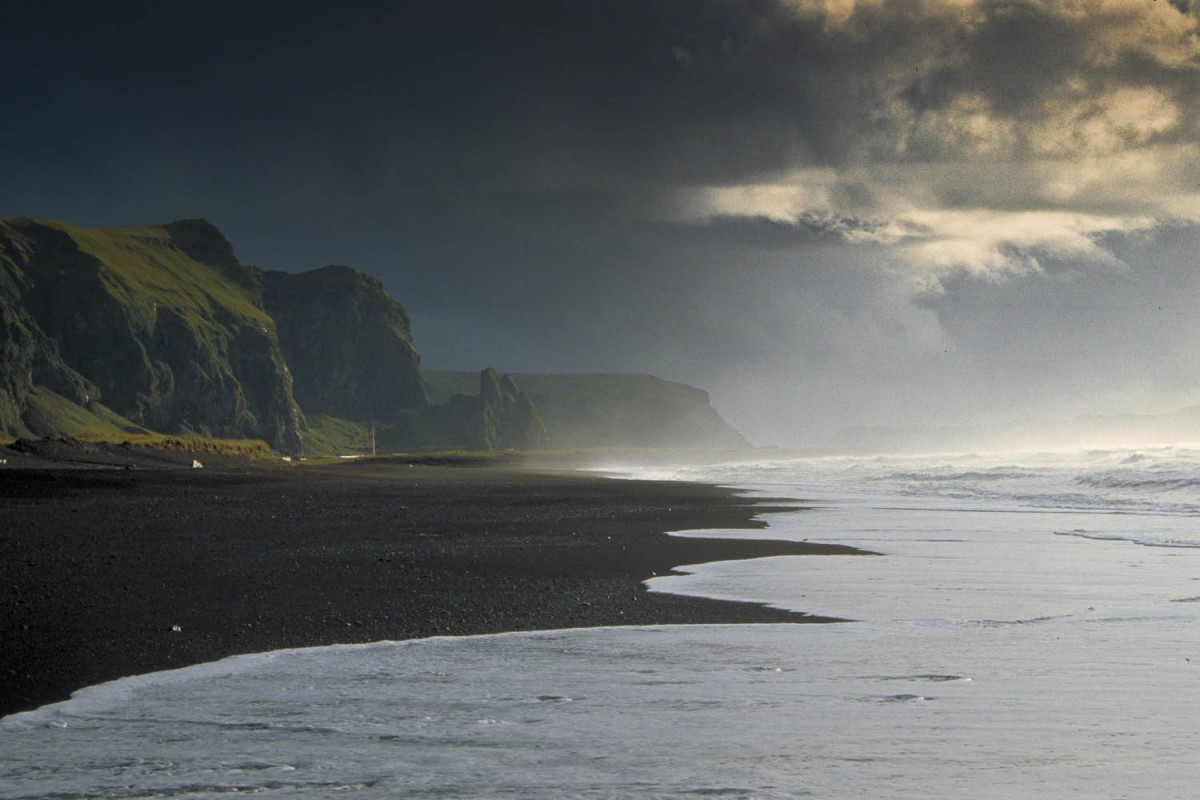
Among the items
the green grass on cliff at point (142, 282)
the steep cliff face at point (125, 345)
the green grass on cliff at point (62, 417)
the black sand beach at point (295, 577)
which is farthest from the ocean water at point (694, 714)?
the green grass on cliff at point (142, 282)

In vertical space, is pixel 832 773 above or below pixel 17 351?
below

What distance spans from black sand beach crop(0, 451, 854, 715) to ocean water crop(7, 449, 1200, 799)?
714 millimetres

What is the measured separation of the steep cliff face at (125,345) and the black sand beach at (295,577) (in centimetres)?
12327

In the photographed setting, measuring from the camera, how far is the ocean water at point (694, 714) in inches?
171

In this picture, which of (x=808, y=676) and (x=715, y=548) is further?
(x=715, y=548)

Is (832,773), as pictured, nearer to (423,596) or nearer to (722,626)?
(722,626)

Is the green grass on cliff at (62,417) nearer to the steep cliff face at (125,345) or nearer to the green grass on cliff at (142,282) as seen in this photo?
the steep cliff face at (125,345)

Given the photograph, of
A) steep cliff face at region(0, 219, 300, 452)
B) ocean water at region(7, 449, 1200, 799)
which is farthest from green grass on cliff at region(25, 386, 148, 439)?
ocean water at region(7, 449, 1200, 799)

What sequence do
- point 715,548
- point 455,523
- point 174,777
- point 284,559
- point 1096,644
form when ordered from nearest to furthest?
point 174,777, point 1096,644, point 284,559, point 715,548, point 455,523

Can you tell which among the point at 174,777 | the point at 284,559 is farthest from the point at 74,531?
the point at 174,777

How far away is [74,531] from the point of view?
17.0 metres

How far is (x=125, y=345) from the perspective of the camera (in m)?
161

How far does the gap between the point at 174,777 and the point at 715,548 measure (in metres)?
12.8

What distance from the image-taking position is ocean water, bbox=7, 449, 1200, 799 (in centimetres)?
434
